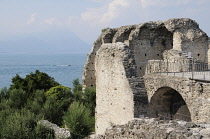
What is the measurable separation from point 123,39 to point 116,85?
10.6 meters

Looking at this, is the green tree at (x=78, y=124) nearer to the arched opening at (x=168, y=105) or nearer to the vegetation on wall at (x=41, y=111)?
the vegetation on wall at (x=41, y=111)

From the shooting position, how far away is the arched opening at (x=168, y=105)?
1291 cm

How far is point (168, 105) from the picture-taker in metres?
13.3

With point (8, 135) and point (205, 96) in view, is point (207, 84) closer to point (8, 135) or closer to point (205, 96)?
point (205, 96)

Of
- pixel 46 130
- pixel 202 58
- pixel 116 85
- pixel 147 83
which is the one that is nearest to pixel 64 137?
pixel 46 130

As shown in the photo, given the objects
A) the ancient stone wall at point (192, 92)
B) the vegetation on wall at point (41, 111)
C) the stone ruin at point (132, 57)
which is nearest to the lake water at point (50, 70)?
the vegetation on wall at point (41, 111)

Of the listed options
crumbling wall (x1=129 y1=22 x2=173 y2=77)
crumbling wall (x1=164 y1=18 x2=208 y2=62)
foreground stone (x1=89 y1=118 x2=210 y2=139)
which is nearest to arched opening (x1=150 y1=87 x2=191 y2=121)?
foreground stone (x1=89 y1=118 x2=210 y2=139)

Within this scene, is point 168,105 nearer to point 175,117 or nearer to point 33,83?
point 175,117

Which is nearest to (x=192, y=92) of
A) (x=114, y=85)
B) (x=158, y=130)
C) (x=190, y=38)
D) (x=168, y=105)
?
(x=168, y=105)

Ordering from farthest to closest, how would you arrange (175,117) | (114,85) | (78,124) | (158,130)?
(78,124) → (114,85) → (175,117) → (158,130)

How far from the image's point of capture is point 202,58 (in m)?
20.0

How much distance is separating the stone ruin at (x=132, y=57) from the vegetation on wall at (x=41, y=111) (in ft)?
4.33

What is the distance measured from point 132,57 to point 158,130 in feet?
21.0

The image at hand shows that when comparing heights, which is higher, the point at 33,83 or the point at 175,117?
the point at 33,83
